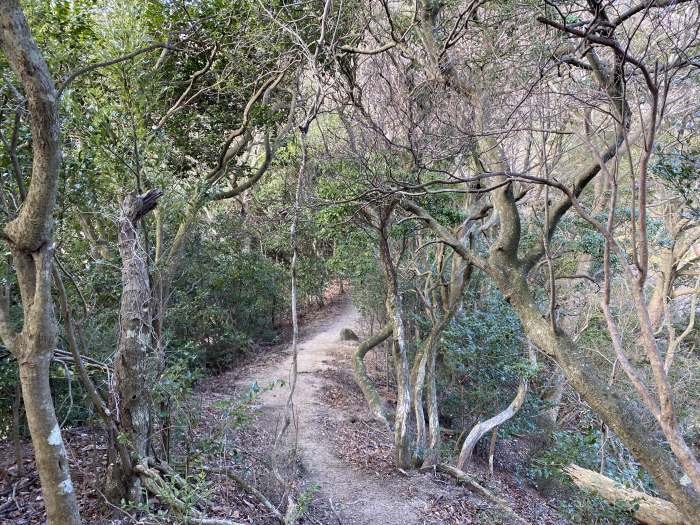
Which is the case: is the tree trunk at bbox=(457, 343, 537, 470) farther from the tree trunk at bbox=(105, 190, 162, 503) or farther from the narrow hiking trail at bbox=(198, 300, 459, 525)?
the tree trunk at bbox=(105, 190, 162, 503)

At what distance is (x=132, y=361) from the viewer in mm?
3756

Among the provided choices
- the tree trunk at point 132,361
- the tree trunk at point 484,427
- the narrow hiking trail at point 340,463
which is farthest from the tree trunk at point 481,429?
the tree trunk at point 132,361

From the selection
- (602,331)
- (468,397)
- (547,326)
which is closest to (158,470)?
(547,326)

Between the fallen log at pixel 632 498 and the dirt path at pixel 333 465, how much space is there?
210cm

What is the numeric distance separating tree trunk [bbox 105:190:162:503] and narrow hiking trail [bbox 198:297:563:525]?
661 mm

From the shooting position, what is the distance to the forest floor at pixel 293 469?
3762 mm

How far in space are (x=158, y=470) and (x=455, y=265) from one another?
5.79 metres

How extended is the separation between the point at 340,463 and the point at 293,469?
8.99 feet

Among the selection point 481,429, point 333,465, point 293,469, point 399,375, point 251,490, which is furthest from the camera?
point 481,429

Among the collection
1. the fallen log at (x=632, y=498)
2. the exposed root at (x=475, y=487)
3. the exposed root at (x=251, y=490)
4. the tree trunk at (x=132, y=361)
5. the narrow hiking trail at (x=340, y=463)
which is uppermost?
the tree trunk at (x=132, y=361)

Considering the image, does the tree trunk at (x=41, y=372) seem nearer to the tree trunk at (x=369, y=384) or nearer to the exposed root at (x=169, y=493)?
the exposed root at (x=169, y=493)

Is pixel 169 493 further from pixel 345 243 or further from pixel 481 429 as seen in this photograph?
pixel 345 243

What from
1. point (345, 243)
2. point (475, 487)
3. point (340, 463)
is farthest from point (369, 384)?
point (475, 487)

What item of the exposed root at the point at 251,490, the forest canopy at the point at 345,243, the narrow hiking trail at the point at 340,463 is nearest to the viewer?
the forest canopy at the point at 345,243
